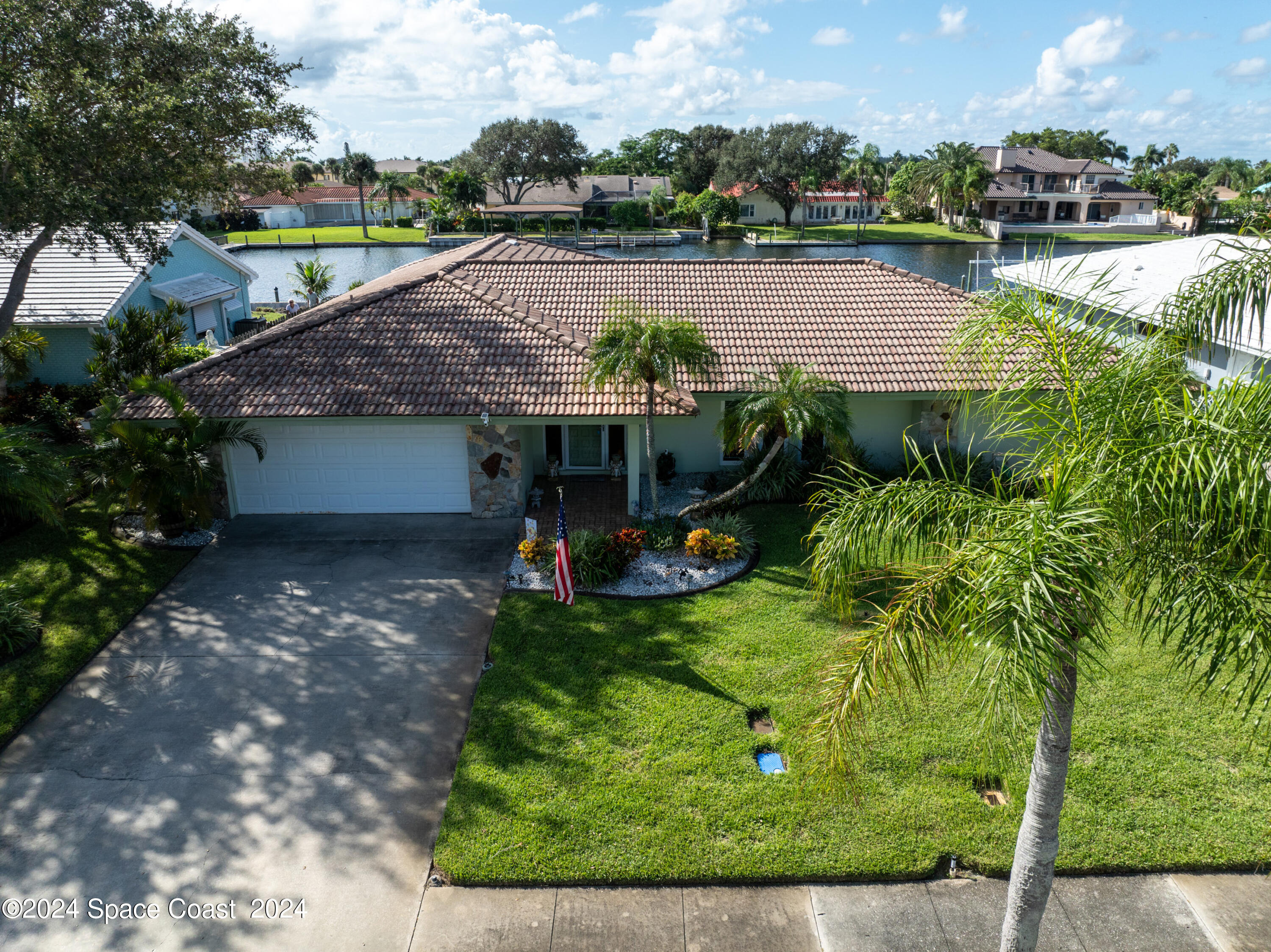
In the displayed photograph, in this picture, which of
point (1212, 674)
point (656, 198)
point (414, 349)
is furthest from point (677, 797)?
point (656, 198)

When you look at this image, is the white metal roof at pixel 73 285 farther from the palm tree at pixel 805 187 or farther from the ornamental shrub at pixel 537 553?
the palm tree at pixel 805 187

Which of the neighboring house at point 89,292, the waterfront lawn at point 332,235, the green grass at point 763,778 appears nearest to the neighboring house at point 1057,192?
the waterfront lawn at point 332,235

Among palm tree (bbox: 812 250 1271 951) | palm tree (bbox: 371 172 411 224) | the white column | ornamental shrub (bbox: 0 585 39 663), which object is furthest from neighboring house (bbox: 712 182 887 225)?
palm tree (bbox: 812 250 1271 951)

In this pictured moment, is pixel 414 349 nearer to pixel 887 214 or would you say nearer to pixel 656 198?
pixel 656 198

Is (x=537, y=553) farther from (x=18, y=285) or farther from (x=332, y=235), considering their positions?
(x=332, y=235)

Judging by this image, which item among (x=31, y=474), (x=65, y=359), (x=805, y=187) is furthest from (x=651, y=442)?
(x=805, y=187)
